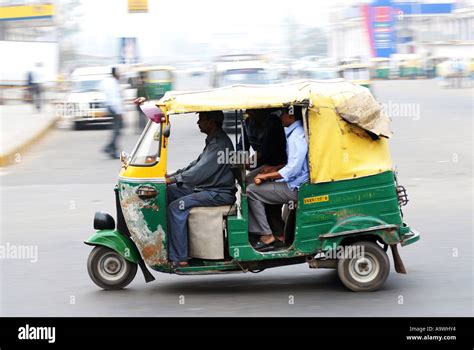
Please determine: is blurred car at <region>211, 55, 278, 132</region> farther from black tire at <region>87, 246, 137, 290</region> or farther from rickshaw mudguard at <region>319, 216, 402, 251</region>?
rickshaw mudguard at <region>319, 216, 402, 251</region>

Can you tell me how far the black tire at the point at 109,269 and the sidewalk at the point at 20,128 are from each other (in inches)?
433

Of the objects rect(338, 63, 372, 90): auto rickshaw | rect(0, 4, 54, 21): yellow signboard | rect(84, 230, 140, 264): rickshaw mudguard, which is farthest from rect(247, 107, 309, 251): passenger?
rect(0, 4, 54, 21): yellow signboard

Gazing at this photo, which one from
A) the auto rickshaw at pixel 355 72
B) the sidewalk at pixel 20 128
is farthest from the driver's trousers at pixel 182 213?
the auto rickshaw at pixel 355 72

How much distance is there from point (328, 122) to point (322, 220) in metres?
0.87

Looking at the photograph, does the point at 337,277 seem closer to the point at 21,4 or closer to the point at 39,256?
the point at 39,256

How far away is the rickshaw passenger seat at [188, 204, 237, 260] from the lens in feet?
27.0

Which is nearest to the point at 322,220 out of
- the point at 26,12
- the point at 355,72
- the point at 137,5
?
the point at 137,5

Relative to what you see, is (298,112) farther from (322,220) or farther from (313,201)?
(322,220)

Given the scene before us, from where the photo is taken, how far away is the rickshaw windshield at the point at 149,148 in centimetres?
831

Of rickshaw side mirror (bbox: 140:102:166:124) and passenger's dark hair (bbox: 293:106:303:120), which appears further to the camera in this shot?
passenger's dark hair (bbox: 293:106:303:120)

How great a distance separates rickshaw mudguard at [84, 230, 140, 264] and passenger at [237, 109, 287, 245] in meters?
1.25

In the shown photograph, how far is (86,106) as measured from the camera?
27250mm

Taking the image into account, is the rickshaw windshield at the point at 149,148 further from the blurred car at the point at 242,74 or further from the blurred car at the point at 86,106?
the blurred car at the point at 242,74

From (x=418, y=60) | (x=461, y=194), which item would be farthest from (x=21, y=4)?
(x=461, y=194)
